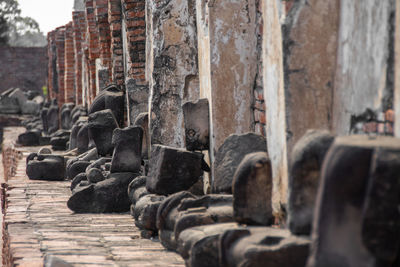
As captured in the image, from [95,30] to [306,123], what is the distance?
1004cm

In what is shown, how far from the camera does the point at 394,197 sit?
219 cm

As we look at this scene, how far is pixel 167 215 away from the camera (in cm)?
434

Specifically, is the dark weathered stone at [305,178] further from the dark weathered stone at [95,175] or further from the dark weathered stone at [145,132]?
the dark weathered stone at [145,132]

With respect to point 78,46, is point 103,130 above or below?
below

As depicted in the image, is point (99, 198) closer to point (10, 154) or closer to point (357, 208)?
point (357, 208)

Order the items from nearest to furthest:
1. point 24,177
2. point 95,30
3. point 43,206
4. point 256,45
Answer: point 256,45, point 43,206, point 24,177, point 95,30

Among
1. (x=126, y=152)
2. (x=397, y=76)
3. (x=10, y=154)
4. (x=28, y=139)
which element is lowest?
(x=10, y=154)

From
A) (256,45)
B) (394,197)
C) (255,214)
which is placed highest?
(256,45)

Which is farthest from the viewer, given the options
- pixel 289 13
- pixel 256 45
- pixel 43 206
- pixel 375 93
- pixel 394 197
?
pixel 43 206

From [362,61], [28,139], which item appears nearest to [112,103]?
[28,139]

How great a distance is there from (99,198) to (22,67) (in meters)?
24.6

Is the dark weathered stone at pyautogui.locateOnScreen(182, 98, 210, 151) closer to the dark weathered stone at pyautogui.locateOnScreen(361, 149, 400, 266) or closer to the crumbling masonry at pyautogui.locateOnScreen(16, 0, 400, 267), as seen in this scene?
the crumbling masonry at pyautogui.locateOnScreen(16, 0, 400, 267)

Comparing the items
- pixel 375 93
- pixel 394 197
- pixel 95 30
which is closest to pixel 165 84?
pixel 375 93

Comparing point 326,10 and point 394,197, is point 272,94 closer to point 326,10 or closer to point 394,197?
point 326,10
